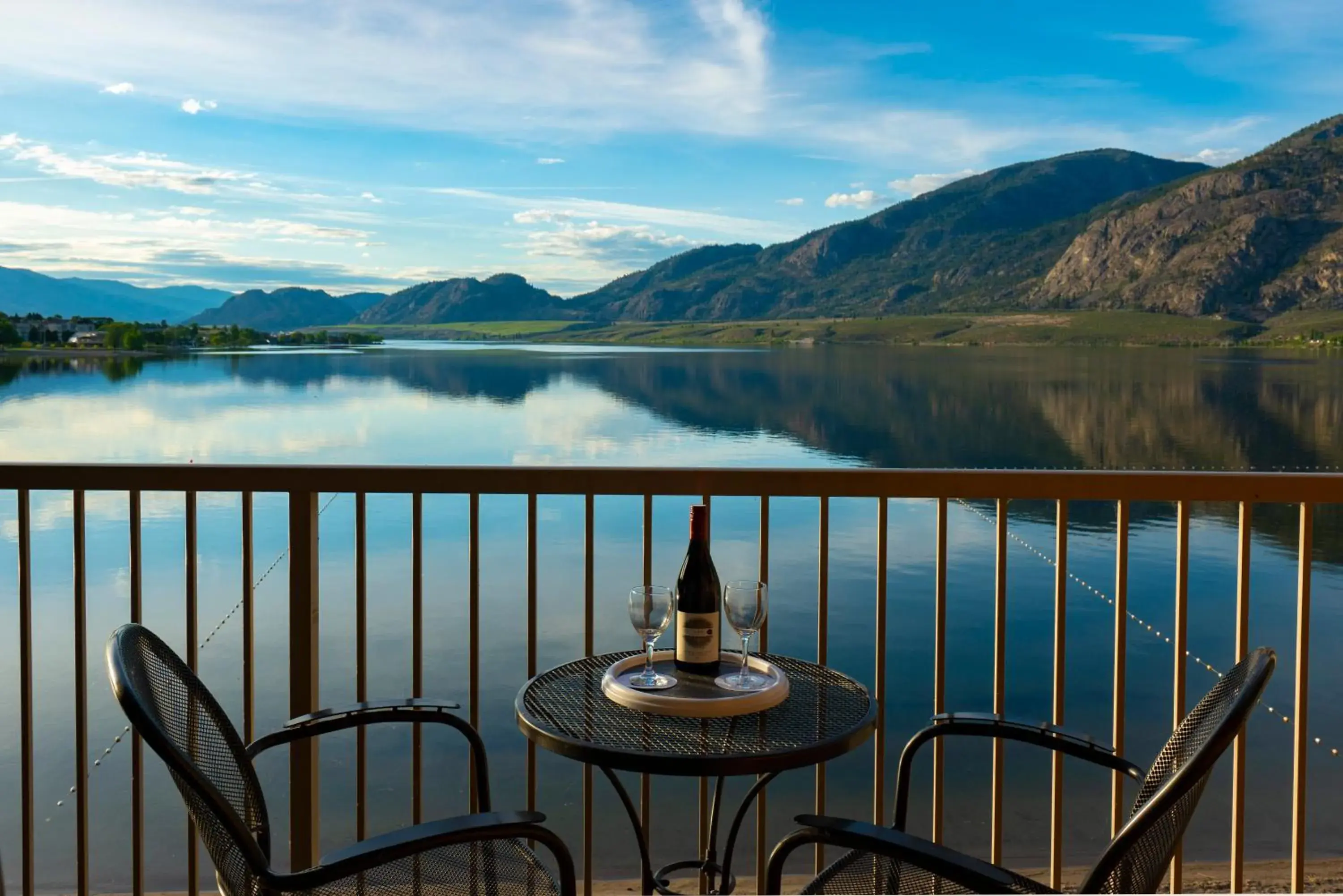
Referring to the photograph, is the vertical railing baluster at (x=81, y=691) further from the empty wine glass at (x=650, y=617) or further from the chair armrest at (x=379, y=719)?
the empty wine glass at (x=650, y=617)

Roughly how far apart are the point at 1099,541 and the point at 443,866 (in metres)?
17.6

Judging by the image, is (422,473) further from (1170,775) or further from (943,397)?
(943,397)

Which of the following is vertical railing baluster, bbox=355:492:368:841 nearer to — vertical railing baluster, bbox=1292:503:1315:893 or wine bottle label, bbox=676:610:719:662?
wine bottle label, bbox=676:610:719:662

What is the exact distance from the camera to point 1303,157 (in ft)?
367

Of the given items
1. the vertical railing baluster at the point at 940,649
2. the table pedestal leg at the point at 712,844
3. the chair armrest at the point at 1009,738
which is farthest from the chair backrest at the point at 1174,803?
the vertical railing baluster at the point at 940,649

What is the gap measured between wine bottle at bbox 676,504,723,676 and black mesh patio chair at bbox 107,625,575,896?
493 millimetres

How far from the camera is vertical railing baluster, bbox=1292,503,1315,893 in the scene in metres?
2.69

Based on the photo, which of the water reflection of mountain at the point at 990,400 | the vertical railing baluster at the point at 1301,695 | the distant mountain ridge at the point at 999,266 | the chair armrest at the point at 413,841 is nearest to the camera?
the chair armrest at the point at 413,841

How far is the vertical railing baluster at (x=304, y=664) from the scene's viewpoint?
8.96 ft

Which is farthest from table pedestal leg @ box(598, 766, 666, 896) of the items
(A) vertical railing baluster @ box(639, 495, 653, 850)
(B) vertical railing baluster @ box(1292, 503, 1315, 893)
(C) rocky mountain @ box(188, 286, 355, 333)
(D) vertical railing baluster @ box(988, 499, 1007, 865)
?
(C) rocky mountain @ box(188, 286, 355, 333)

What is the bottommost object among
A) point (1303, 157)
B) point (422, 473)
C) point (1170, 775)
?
point (1170, 775)

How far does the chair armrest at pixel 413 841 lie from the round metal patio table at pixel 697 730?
15 centimetres

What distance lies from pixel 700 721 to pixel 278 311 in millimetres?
158044

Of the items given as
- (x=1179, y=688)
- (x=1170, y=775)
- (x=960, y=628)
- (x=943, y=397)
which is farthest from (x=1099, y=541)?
(x=943, y=397)
